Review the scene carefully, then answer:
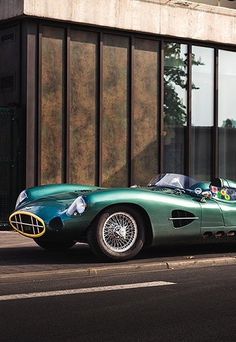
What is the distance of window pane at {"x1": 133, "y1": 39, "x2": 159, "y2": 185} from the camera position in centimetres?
1597

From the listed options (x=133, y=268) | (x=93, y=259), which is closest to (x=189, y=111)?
(x=93, y=259)

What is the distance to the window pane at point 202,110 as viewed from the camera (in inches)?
665

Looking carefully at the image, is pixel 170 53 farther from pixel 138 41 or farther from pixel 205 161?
pixel 205 161

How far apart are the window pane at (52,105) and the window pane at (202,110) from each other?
12.5 feet

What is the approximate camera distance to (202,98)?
17031mm

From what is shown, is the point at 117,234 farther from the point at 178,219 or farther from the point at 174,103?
the point at 174,103

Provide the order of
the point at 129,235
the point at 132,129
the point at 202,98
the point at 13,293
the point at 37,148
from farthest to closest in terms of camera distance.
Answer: the point at 202,98 → the point at 132,129 → the point at 37,148 → the point at 129,235 → the point at 13,293

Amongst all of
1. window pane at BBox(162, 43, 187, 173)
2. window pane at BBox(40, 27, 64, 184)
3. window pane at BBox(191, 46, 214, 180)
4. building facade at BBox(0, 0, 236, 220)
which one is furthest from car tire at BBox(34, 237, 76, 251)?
window pane at BBox(191, 46, 214, 180)

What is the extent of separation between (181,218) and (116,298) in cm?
271

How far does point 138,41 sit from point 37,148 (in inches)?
148

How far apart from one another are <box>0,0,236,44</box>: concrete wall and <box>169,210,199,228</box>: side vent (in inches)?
263

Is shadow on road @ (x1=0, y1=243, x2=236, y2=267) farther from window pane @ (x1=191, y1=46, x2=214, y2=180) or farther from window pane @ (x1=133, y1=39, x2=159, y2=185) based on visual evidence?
window pane @ (x1=191, y1=46, x2=214, y2=180)

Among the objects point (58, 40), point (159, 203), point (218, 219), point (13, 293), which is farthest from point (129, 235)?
point (58, 40)

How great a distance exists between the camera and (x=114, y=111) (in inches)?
615
